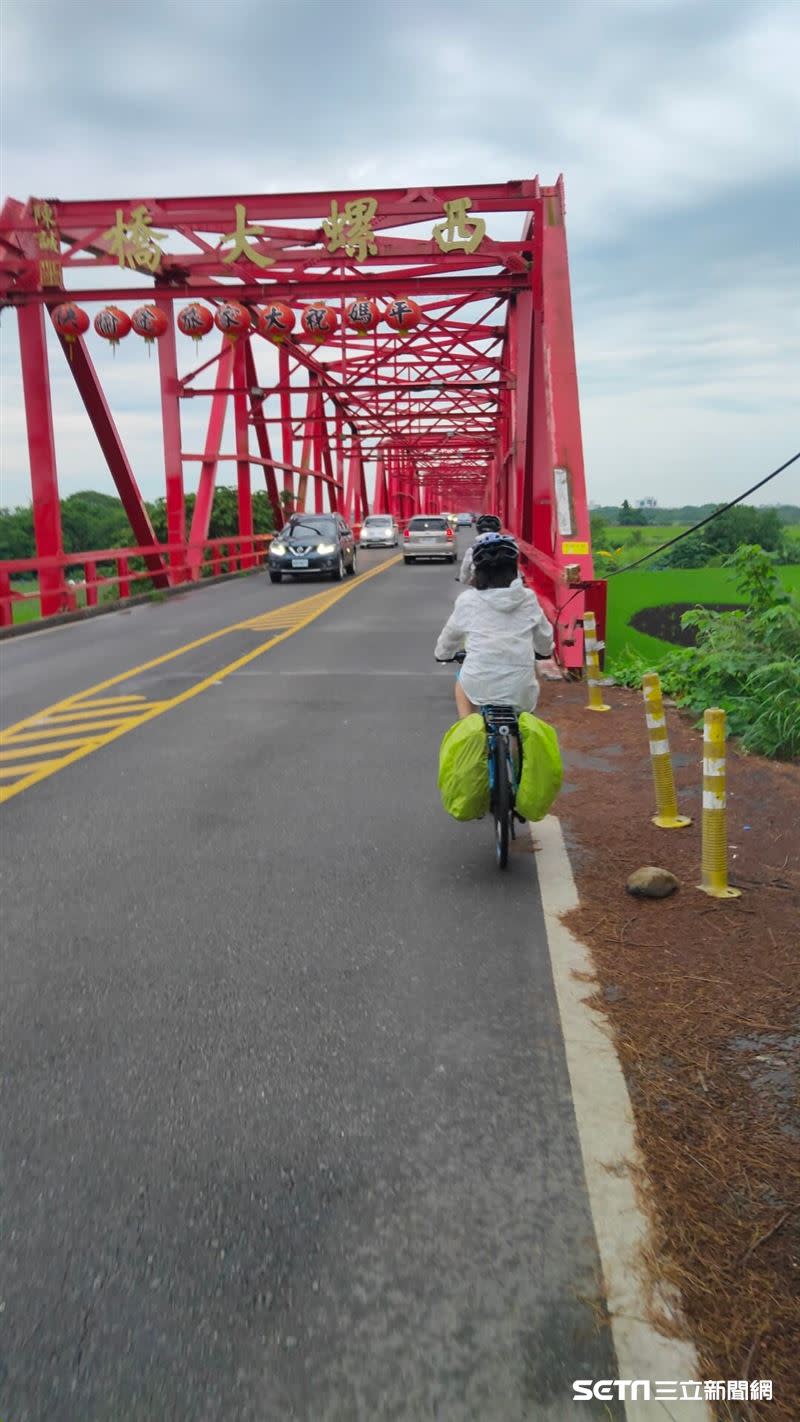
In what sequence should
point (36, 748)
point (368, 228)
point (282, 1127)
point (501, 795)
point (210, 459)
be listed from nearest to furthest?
point (282, 1127), point (501, 795), point (36, 748), point (368, 228), point (210, 459)

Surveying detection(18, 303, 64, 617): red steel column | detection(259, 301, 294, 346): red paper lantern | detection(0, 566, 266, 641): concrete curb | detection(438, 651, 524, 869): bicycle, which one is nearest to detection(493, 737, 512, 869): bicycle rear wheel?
detection(438, 651, 524, 869): bicycle

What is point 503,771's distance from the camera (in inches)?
212

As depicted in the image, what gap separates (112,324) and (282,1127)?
20.0m

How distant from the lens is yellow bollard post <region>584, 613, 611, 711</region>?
10438 mm

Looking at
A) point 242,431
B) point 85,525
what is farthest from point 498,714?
point 85,525

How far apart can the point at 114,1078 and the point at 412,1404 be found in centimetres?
161

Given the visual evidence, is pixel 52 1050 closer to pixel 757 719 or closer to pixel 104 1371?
pixel 104 1371

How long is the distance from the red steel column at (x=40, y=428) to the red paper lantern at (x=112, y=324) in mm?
1156

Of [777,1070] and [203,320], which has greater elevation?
[203,320]

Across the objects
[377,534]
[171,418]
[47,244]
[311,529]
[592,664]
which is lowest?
[592,664]

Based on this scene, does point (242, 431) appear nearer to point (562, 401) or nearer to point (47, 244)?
point (47, 244)

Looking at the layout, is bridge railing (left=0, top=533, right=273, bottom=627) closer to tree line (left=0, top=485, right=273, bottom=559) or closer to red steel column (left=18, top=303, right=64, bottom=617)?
red steel column (left=18, top=303, right=64, bottom=617)

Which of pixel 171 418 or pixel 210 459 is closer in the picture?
pixel 171 418

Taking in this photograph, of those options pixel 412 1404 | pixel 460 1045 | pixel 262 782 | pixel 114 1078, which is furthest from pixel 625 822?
pixel 412 1404
